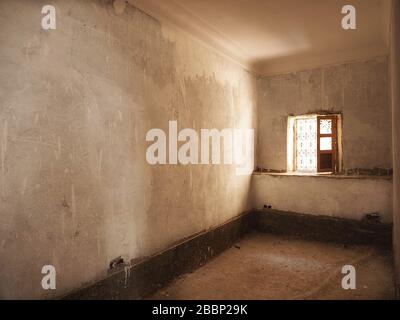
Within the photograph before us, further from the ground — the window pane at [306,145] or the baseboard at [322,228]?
the window pane at [306,145]

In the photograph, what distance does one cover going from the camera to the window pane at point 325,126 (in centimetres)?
623

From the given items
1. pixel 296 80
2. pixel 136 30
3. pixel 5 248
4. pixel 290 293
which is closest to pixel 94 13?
pixel 136 30

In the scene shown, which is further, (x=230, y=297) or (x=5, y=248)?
(x=230, y=297)

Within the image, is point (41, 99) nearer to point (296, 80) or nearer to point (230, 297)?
point (230, 297)

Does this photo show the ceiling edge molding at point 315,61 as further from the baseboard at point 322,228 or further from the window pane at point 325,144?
the baseboard at point 322,228

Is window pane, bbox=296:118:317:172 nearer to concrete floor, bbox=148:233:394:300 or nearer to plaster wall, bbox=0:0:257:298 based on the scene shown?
concrete floor, bbox=148:233:394:300

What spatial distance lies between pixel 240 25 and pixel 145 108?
85.7 inches

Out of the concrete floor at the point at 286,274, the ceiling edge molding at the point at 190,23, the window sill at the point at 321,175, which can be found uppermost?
the ceiling edge molding at the point at 190,23

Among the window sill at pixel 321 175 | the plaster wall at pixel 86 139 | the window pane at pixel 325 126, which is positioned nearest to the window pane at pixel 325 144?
the window pane at pixel 325 126

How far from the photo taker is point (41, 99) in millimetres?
2559

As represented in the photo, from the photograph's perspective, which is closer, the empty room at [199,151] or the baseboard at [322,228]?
the empty room at [199,151]

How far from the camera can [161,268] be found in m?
3.88

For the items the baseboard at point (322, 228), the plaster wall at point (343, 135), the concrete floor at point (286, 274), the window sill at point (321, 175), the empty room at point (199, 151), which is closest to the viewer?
the empty room at point (199, 151)

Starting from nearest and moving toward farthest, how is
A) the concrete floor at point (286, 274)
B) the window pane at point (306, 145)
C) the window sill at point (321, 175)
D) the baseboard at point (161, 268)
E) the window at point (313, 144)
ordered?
the baseboard at point (161, 268), the concrete floor at point (286, 274), the window sill at point (321, 175), the window at point (313, 144), the window pane at point (306, 145)
